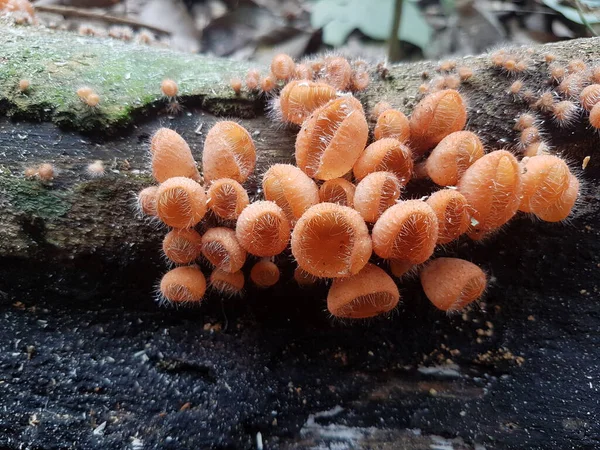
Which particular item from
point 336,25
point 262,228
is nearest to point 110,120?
point 262,228

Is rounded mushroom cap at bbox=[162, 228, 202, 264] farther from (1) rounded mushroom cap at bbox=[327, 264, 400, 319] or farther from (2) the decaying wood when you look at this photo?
(1) rounded mushroom cap at bbox=[327, 264, 400, 319]

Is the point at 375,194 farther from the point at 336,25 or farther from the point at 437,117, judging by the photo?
the point at 336,25

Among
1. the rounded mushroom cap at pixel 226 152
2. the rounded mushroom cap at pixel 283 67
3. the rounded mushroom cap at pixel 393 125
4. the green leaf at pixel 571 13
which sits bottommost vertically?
the rounded mushroom cap at pixel 226 152

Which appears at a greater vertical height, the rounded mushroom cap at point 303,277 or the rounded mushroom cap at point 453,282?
the rounded mushroom cap at point 453,282

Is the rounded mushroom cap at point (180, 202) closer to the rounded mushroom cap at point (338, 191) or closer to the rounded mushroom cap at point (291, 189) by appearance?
the rounded mushroom cap at point (291, 189)

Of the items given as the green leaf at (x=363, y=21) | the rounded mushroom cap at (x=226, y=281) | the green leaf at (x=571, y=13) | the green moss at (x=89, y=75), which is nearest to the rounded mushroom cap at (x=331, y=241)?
the rounded mushroom cap at (x=226, y=281)

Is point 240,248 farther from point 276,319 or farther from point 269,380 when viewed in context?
point 269,380

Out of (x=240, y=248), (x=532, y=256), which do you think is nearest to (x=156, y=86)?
(x=240, y=248)
